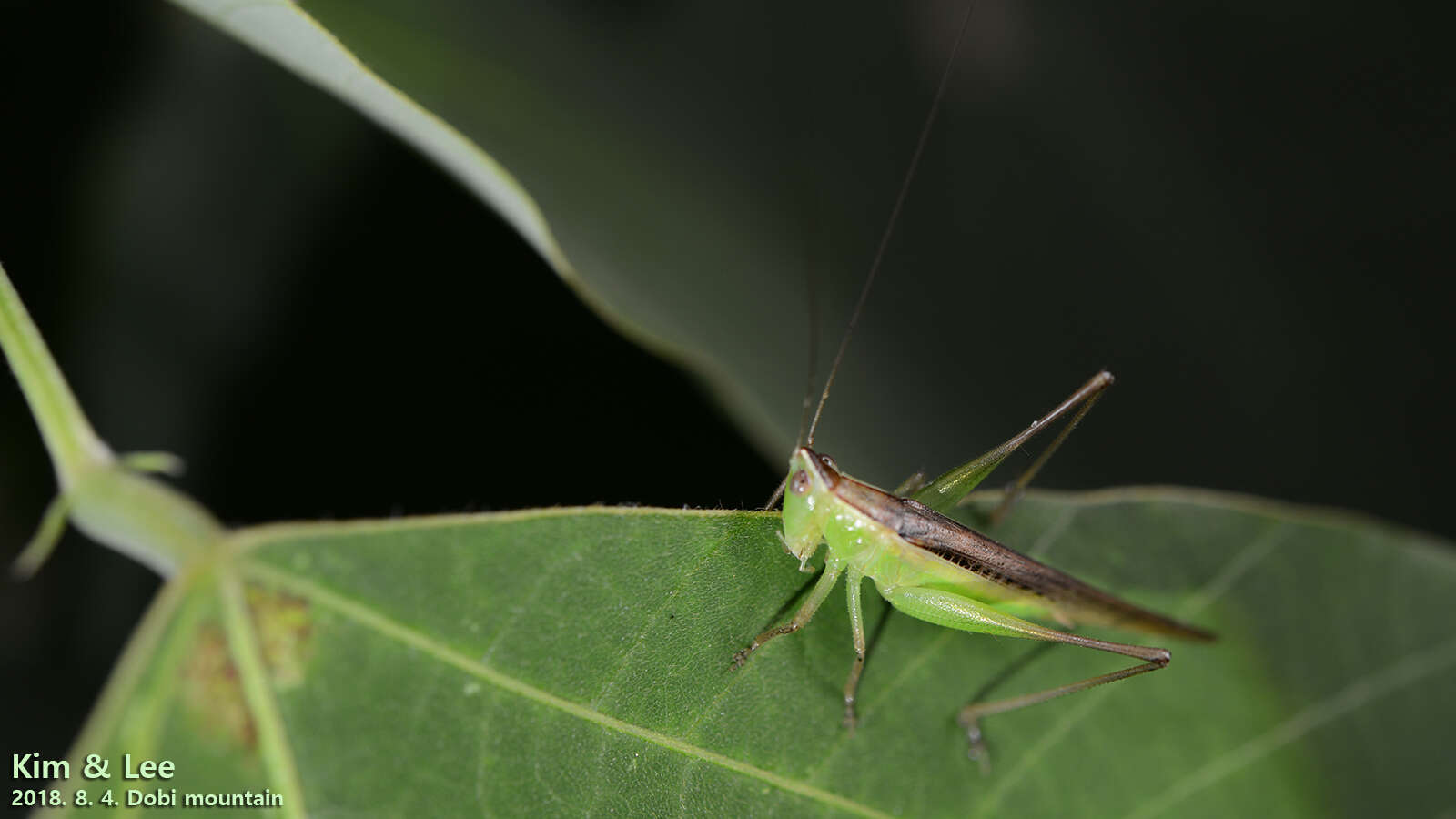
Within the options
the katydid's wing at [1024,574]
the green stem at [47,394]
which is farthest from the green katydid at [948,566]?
the green stem at [47,394]

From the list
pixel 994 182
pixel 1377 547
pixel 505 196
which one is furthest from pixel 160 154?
pixel 1377 547

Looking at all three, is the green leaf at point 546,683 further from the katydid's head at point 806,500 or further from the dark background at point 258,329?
the dark background at point 258,329

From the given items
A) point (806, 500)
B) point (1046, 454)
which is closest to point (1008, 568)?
point (1046, 454)

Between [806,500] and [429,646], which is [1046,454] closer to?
[806,500]

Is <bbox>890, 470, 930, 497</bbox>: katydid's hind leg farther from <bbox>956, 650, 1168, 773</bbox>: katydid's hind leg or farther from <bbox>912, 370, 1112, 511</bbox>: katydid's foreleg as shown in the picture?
<bbox>956, 650, 1168, 773</bbox>: katydid's hind leg

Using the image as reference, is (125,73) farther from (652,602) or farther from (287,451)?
(652,602)

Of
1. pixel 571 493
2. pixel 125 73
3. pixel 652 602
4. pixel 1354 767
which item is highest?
pixel 125 73
